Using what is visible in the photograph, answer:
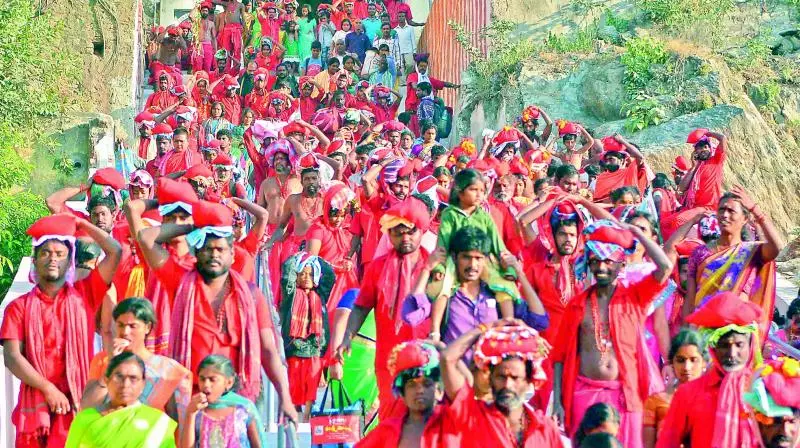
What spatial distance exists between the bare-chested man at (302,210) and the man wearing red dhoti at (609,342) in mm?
4795

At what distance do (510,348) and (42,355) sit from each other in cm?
314

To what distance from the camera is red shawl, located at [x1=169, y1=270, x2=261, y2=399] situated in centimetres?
923

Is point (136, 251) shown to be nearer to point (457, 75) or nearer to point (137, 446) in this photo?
point (137, 446)

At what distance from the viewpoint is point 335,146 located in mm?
17688

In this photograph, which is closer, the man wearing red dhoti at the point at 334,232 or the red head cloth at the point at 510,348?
the red head cloth at the point at 510,348

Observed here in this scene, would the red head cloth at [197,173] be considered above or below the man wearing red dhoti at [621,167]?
below

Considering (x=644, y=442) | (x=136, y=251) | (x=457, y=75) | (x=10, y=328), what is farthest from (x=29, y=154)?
(x=644, y=442)

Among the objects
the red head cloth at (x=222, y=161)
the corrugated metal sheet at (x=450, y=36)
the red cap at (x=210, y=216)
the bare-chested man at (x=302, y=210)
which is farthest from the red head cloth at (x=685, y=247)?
the corrugated metal sheet at (x=450, y=36)

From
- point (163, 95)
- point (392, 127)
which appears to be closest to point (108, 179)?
point (392, 127)

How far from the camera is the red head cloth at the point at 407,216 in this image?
10445 millimetres

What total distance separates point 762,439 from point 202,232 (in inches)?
126

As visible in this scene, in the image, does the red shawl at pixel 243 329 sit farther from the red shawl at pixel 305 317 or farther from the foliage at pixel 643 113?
the foliage at pixel 643 113

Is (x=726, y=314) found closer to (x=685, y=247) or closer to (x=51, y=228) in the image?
(x=51, y=228)

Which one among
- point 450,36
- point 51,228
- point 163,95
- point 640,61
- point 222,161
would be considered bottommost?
point 51,228
